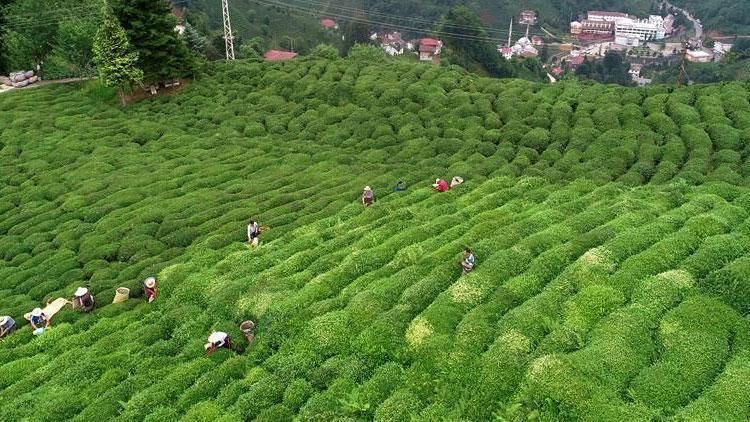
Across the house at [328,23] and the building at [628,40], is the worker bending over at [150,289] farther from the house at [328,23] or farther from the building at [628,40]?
the building at [628,40]

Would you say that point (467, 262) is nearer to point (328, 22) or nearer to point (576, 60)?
point (576, 60)

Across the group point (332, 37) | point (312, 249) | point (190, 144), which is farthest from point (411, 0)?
point (312, 249)

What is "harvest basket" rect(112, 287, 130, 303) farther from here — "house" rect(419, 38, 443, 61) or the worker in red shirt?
"house" rect(419, 38, 443, 61)

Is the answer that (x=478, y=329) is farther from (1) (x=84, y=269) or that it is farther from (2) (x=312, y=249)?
(1) (x=84, y=269)

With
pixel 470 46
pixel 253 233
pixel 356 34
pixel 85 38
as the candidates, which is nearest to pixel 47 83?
pixel 85 38

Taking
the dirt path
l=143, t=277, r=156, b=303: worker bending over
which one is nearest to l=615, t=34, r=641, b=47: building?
the dirt path
